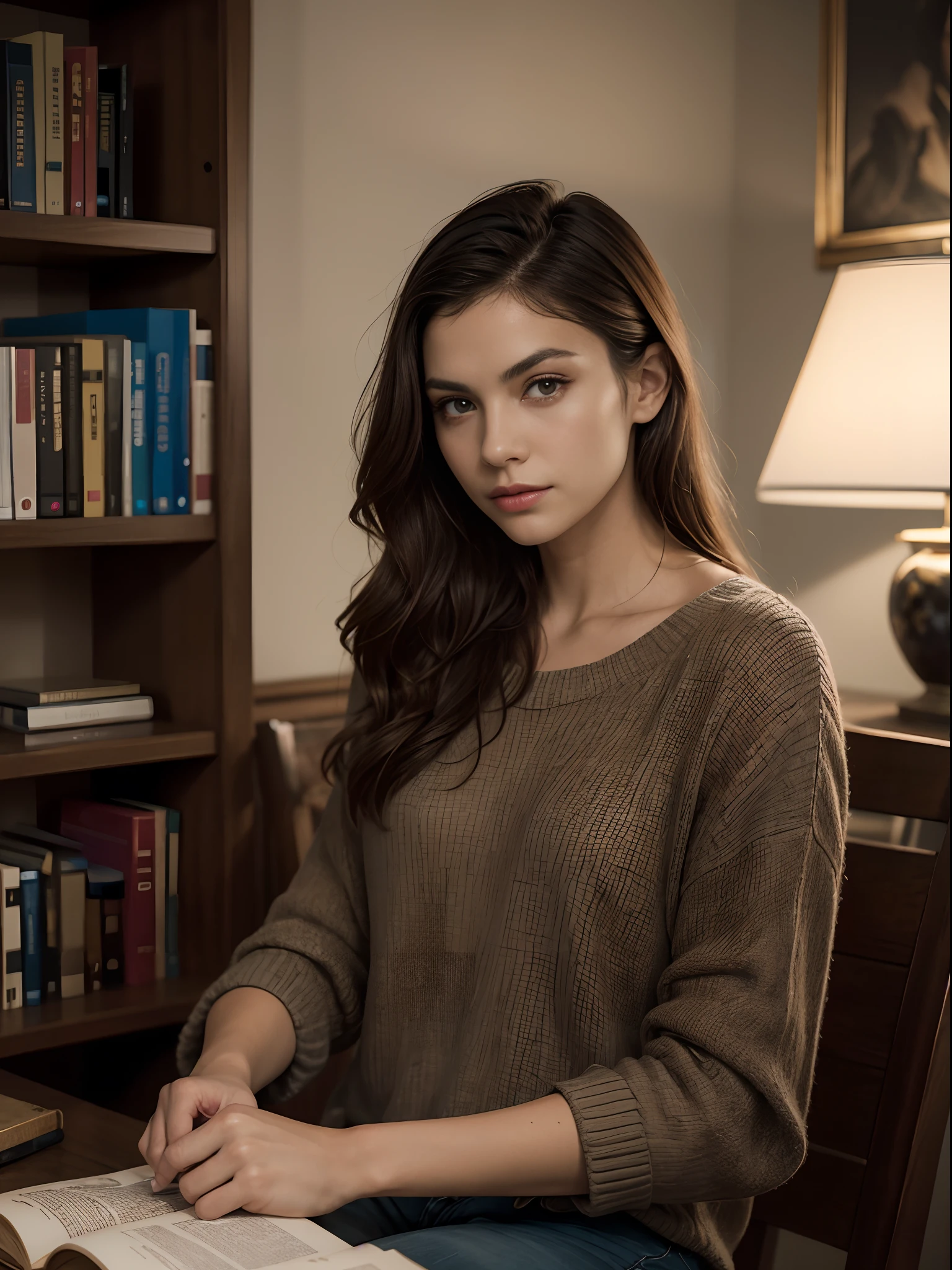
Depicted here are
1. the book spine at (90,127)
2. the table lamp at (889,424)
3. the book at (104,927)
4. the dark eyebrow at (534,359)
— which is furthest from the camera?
the table lamp at (889,424)

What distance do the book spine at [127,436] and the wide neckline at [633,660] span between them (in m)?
0.64

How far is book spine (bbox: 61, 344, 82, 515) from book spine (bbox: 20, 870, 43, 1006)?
0.49 meters

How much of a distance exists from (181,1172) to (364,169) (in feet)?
5.42

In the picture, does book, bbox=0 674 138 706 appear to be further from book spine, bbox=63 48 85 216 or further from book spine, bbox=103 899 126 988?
book spine, bbox=63 48 85 216

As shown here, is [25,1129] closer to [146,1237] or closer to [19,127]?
[146,1237]

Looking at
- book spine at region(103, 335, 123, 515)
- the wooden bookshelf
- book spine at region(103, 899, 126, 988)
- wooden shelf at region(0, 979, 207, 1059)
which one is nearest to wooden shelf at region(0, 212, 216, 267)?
the wooden bookshelf

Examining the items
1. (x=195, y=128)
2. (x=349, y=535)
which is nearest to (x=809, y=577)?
(x=349, y=535)

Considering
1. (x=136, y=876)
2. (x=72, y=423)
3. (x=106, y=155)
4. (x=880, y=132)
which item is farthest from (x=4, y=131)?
(x=880, y=132)

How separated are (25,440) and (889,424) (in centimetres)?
122

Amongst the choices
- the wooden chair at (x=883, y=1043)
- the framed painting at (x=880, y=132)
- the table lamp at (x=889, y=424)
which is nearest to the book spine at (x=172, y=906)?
the wooden chair at (x=883, y=1043)

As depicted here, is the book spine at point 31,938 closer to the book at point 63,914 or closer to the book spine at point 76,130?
the book at point 63,914

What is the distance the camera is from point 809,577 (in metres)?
2.64

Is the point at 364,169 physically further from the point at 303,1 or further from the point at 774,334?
the point at 774,334

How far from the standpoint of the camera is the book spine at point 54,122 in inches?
63.1
